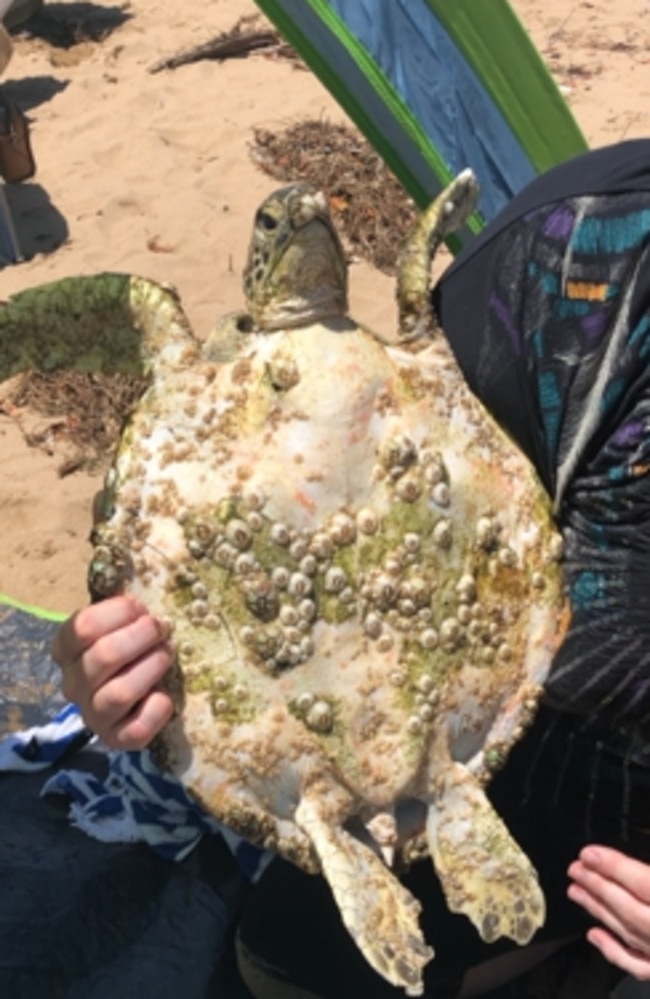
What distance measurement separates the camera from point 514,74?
1.96 metres

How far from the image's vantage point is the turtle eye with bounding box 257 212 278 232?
103 cm

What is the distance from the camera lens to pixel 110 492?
3.49 ft

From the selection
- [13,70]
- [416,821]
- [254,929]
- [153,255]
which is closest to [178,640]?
[416,821]

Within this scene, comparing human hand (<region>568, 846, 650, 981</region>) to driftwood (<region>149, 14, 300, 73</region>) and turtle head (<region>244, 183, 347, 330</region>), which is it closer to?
turtle head (<region>244, 183, 347, 330</region>)

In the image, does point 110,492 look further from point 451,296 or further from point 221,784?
point 451,296

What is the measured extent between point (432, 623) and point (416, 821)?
0.19m

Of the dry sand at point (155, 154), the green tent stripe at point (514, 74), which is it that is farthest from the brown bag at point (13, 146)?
the green tent stripe at point (514, 74)

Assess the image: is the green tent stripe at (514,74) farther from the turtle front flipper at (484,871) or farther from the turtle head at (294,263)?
the turtle front flipper at (484,871)

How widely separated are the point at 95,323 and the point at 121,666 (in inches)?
12.0

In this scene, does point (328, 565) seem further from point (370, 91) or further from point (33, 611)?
point (33, 611)

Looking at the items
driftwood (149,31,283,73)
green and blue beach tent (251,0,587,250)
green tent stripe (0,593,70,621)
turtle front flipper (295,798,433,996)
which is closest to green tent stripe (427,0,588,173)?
green and blue beach tent (251,0,587,250)

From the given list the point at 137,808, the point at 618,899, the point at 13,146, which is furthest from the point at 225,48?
the point at 618,899

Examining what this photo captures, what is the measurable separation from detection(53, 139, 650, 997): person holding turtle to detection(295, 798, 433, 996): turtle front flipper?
6.9 inches

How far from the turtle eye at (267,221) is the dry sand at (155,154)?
156cm
